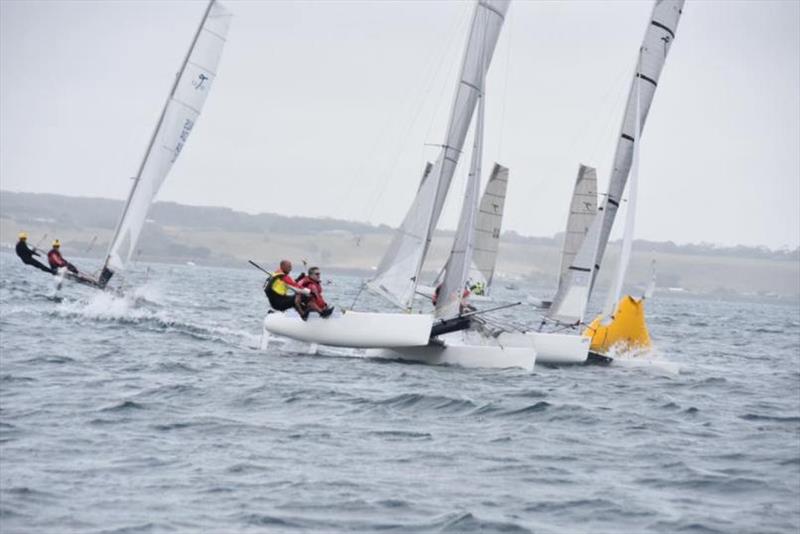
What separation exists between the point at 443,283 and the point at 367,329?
1.85 meters

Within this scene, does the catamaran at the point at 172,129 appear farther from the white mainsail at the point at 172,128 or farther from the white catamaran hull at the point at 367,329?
the white catamaran hull at the point at 367,329

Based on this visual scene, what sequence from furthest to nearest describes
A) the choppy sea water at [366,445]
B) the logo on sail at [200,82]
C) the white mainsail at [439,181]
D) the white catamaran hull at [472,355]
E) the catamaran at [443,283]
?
the logo on sail at [200,82], the white mainsail at [439,181], the white catamaran hull at [472,355], the catamaran at [443,283], the choppy sea water at [366,445]

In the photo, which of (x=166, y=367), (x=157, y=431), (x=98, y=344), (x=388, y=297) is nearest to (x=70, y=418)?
(x=157, y=431)

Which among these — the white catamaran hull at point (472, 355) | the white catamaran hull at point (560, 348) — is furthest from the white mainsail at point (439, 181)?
the white catamaran hull at point (560, 348)

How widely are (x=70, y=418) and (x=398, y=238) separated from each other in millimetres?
8740

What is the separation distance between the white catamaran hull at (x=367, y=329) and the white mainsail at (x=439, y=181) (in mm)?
892

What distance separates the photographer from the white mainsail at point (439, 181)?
19.1 meters

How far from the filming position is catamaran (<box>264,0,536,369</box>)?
18219 mm

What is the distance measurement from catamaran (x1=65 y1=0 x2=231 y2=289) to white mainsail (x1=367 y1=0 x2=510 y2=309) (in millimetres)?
7462

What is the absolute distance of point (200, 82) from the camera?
25.1 m

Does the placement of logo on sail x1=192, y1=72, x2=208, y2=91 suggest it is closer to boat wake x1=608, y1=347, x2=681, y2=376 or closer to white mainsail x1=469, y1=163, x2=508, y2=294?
white mainsail x1=469, y1=163, x2=508, y2=294

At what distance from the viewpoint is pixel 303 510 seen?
27.6 ft

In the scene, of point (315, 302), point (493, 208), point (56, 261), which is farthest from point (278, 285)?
point (493, 208)

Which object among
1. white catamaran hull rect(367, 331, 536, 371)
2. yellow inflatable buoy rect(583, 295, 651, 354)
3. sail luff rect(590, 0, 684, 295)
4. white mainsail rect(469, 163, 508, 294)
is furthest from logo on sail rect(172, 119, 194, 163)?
yellow inflatable buoy rect(583, 295, 651, 354)
